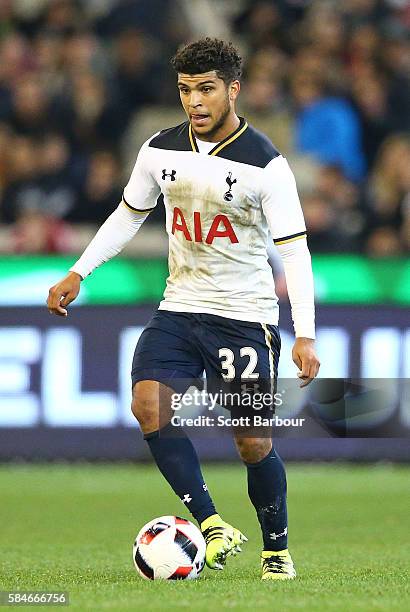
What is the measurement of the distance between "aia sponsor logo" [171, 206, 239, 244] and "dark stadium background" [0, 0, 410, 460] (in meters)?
1.53

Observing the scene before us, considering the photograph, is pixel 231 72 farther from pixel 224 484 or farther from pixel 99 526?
pixel 224 484

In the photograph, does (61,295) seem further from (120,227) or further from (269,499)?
(269,499)

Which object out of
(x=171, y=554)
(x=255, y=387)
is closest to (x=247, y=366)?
(x=255, y=387)

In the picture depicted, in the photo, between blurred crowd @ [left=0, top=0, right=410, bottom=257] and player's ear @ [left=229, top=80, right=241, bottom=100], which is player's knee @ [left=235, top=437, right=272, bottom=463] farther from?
blurred crowd @ [left=0, top=0, right=410, bottom=257]

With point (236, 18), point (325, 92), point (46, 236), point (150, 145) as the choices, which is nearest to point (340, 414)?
point (150, 145)

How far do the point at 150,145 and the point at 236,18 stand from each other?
8.99 meters

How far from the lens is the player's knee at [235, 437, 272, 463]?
5.96m

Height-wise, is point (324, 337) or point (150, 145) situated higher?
point (150, 145)

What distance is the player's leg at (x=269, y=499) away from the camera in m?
6.00

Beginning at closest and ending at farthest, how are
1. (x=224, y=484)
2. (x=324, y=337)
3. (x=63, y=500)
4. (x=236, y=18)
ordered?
(x=63, y=500) → (x=224, y=484) → (x=324, y=337) → (x=236, y=18)

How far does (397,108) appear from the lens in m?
13.4

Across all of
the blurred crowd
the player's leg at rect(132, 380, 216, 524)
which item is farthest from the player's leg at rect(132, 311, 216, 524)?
the blurred crowd

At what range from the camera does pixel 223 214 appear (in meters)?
6.01

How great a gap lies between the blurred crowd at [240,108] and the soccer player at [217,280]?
517cm
